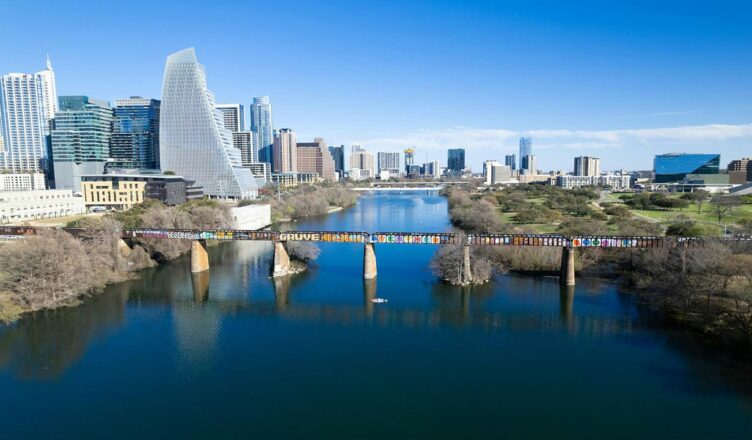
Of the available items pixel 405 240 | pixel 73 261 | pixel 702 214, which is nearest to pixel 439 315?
pixel 405 240

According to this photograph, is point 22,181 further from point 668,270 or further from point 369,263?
point 668,270

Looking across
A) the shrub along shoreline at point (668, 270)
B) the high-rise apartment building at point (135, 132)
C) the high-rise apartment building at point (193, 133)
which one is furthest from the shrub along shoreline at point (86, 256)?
the high-rise apartment building at point (135, 132)

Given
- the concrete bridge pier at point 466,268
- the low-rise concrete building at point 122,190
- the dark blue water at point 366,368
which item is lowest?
the dark blue water at point 366,368

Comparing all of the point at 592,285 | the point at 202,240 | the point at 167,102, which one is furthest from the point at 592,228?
the point at 167,102

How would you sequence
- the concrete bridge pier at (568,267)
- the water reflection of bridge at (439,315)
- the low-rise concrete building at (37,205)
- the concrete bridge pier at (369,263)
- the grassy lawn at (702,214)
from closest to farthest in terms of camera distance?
the water reflection of bridge at (439,315), the concrete bridge pier at (568,267), the concrete bridge pier at (369,263), the grassy lawn at (702,214), the low-rise concrete building at (37,205)

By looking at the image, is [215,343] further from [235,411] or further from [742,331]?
[742,331]

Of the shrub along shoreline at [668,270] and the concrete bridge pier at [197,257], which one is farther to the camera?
the concrete bridge pier at [197,257]

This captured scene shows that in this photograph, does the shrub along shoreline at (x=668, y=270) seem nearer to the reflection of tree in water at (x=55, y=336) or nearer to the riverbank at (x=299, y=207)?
the reflection of tree in water at (x=55, y=336)
